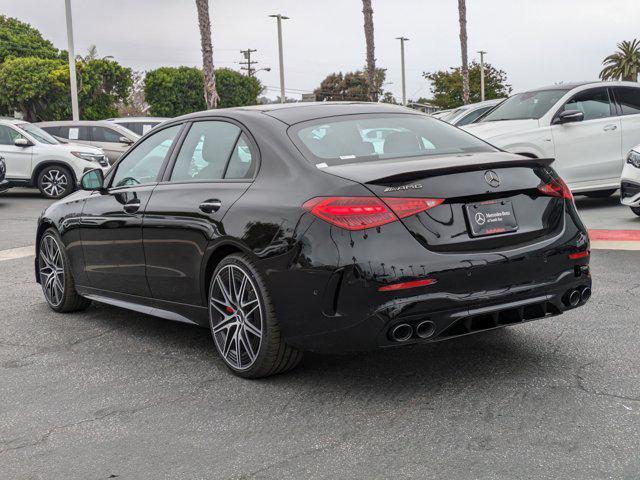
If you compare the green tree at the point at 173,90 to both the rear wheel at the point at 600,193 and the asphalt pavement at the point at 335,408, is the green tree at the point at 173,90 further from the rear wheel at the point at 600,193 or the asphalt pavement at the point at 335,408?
the asphalt pavement at the point at 335,408

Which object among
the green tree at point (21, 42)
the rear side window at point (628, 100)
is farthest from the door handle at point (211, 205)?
the green tree at point (21, 42)

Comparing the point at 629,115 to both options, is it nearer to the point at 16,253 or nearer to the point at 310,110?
the point at 16,253

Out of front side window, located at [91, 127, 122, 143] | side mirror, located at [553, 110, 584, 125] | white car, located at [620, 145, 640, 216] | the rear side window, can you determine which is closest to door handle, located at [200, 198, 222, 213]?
white car, located at [620, 145, 640, 216]

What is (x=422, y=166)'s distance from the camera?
177 inches

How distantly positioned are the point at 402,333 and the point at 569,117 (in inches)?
353

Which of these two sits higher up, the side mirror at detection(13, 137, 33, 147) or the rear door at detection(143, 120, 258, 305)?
the side mirror at detection(13, 137, 33, 147)

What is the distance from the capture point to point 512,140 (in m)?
12.7

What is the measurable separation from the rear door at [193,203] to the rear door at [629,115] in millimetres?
9238

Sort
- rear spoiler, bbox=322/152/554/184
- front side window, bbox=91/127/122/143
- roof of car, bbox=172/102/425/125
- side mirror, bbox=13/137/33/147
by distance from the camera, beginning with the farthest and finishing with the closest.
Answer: front side window, bbox=91/127/122/143 → side mirror, bbox=13/137/33/147 → roof of car, bbox=172/102/425/125 → rear spoiler, bbox=322/152/554/184

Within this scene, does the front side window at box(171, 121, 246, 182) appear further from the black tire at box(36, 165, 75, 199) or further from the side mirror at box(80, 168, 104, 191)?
the black tire at box(36, 165, 75, 199)

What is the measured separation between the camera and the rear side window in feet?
43.8

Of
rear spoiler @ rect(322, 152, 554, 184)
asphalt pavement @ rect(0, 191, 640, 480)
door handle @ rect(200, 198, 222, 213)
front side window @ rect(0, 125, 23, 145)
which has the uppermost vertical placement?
front side window @ rect(0, 125, 23, 145)

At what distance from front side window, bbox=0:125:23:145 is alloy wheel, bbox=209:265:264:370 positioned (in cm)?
1554

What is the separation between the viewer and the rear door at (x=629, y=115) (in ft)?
43.2
